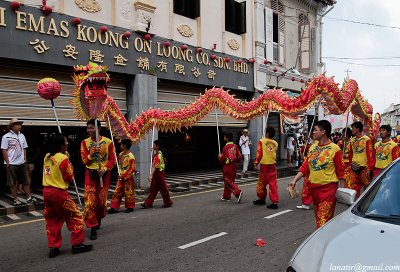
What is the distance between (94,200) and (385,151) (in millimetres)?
5861

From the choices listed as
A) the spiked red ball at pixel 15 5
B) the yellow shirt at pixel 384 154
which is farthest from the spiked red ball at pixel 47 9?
the yellow shirt at pixel 384 154

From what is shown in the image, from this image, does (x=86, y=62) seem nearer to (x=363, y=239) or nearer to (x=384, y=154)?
(x=384, y=154)

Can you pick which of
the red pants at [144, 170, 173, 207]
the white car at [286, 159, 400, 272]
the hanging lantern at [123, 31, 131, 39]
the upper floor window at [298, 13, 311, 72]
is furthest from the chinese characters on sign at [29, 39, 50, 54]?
the upper floor window at [298, 13, 311, 72]

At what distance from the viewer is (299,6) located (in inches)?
804

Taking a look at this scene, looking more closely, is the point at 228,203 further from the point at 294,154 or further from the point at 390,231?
the point at 294,154

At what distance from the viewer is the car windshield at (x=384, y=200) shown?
2794 millimetres

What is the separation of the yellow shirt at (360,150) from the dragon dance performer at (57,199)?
18.6ft

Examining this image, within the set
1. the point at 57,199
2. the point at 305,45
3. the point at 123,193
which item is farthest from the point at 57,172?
the point at 305,45

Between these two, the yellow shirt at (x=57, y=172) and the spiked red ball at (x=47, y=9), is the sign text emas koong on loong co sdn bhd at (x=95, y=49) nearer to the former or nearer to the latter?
the spiked red ball at (x=47, y=9)

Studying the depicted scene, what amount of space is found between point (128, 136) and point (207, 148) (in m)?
10.5

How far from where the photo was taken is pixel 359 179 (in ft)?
25.8

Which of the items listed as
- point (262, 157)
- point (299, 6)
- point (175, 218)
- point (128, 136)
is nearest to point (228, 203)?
point (262, 157)
